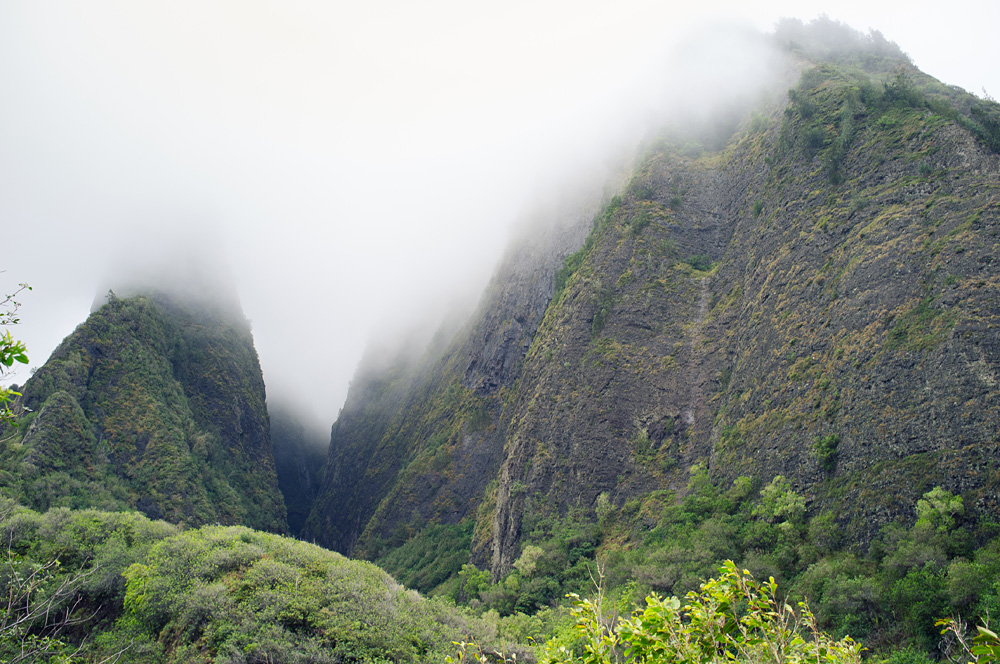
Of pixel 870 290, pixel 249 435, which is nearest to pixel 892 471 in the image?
pixel 870 290

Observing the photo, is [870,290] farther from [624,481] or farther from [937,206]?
[624,481]

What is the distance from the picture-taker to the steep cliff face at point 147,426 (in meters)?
59.7

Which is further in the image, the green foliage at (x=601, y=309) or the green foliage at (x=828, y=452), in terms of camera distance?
the green foliage at (x=601, y=309)

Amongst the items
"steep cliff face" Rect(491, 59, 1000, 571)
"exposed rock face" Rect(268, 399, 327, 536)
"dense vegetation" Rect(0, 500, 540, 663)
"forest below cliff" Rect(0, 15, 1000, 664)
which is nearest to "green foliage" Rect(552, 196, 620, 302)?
"forest below cliff" Rect(0, 15, 1000, 664)

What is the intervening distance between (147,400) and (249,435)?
29661 mm

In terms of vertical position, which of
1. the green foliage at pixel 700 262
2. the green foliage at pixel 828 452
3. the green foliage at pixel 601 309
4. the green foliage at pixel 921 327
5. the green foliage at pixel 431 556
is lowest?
the green foliage at pixel 431 556

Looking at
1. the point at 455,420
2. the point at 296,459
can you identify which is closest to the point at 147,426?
the point at 455,420

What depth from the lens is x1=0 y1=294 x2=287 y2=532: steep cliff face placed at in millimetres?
59656

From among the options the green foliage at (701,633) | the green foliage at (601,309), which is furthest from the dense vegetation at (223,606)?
the green foliage at (601,309)

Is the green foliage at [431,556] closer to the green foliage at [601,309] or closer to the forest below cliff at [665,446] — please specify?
the forest below cliff at [665,446]

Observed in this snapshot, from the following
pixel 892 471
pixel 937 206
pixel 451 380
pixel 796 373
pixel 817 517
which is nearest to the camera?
pixel 892 471

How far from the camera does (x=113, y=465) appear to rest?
Answer: 65.6 m

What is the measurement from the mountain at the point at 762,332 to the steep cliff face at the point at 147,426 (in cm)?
2861

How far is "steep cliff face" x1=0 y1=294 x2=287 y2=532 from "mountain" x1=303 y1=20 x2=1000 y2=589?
28607 millimetres
